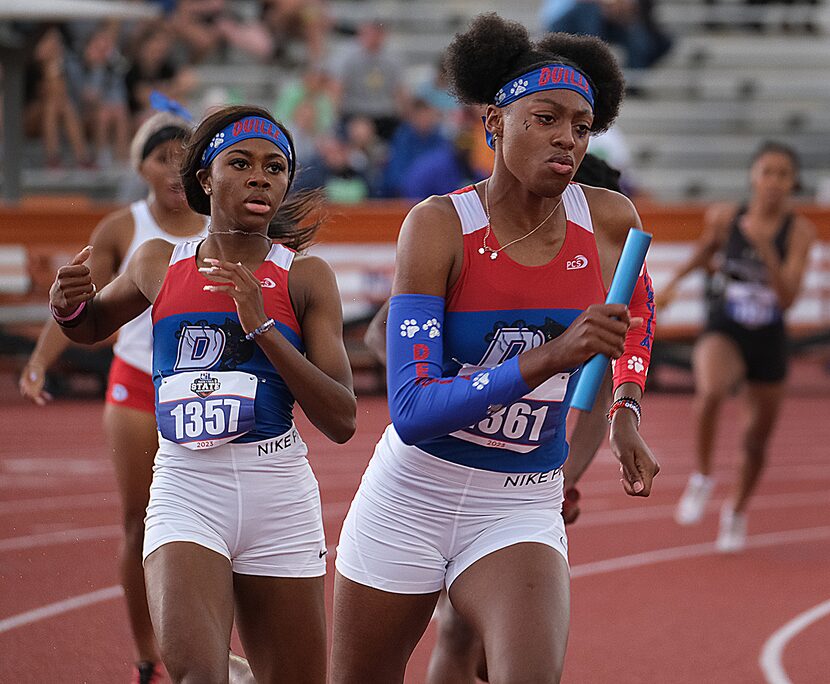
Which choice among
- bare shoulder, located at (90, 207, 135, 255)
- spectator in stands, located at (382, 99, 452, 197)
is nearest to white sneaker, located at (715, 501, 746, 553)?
bare shoulder, located at (90, 207, 135, 255)

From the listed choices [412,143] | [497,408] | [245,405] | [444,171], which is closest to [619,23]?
[412,143]

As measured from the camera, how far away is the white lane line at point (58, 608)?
6.54 metres

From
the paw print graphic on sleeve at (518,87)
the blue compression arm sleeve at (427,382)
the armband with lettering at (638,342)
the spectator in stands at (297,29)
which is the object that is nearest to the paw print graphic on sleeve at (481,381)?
the blue compression arm sleeve at (427,382)

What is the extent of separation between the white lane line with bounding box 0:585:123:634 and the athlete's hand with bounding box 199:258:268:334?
2.96 m

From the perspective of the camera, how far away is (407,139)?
54.4 feet

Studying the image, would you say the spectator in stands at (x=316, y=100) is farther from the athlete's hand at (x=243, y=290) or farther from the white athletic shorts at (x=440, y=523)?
the white athletic shorts at (x=440, y=523)

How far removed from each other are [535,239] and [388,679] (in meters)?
1.25

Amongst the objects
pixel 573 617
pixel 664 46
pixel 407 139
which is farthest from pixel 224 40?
pixel 573 617

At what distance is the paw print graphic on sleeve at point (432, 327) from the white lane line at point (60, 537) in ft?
16.6

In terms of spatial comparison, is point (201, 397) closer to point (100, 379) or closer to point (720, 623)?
point (720, 623)

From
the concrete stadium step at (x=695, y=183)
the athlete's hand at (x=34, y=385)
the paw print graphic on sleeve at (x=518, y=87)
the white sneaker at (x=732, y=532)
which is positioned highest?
the paw print graphic on sleeve at (x=518, y=87)

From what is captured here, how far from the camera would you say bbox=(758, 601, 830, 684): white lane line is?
638cm

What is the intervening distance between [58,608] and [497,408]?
387cm

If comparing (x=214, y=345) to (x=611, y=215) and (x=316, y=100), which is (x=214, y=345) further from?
(x=316, y=100)
